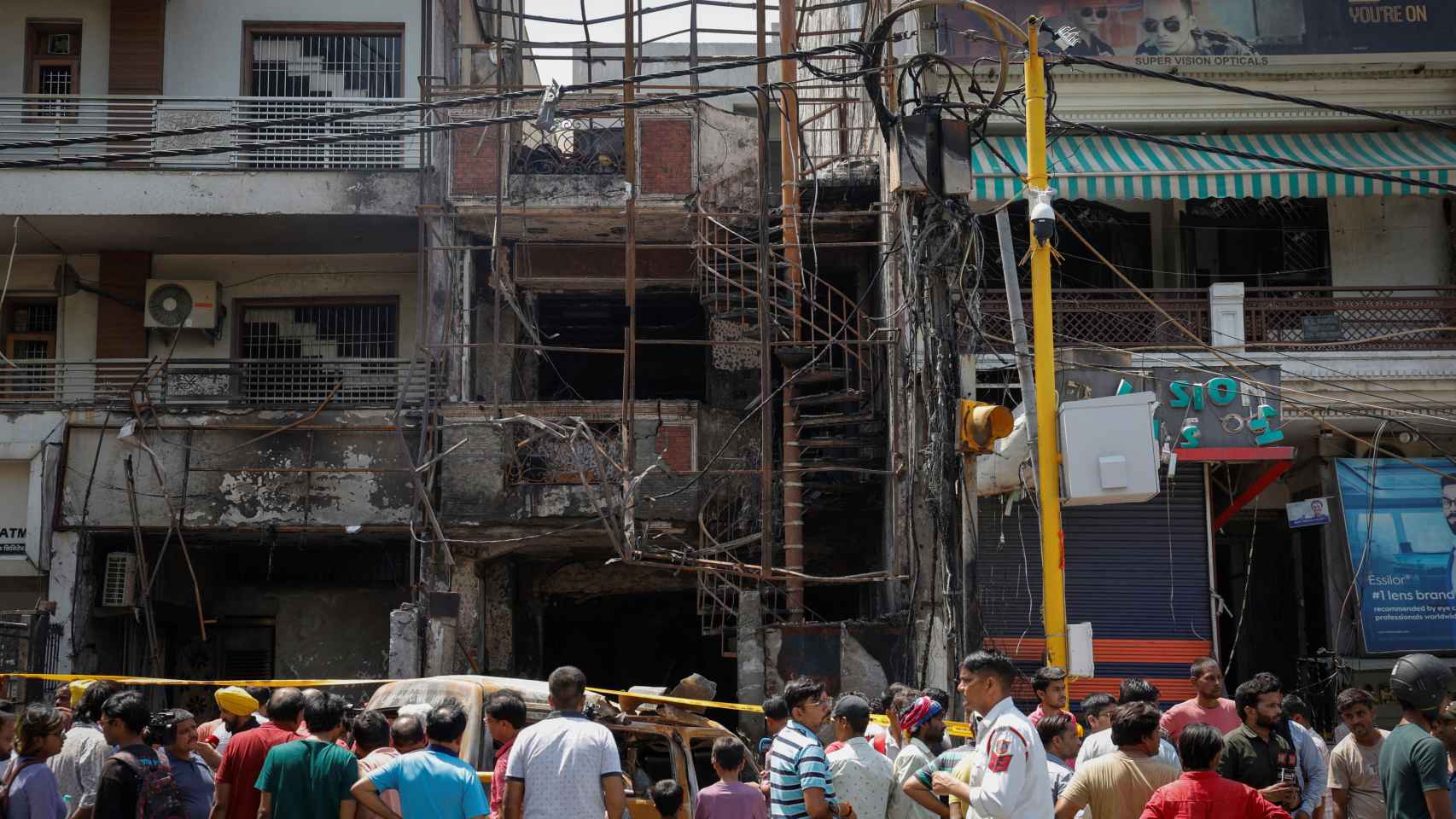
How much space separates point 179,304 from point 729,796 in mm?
14170

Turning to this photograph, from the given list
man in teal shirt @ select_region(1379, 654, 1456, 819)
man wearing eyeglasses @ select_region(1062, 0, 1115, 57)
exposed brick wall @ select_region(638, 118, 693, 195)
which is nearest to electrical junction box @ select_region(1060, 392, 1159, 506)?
man in teal shirt @ select_region(1379, 654, 1456, 819)

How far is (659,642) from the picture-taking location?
21.9 m

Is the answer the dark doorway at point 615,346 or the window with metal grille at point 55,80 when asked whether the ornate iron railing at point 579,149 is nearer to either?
the dark doorway at point 615,346

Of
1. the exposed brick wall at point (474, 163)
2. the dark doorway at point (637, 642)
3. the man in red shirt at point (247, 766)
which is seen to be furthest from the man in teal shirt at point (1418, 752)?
the dark doorway at point (637, 642)

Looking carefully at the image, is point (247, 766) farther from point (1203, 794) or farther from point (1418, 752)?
point (1418, 752)

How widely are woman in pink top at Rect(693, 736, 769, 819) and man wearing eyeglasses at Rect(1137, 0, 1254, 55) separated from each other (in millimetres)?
12473

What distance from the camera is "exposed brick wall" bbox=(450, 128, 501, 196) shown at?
17.9m

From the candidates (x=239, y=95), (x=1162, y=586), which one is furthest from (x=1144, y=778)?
(x=239, y=95)

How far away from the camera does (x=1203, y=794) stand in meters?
5.72

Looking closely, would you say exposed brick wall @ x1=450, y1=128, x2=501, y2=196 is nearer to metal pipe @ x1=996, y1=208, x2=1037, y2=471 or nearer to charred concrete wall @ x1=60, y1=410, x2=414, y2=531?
charred concrete wall @ x1=60, y1=410, x2=414, y2=531

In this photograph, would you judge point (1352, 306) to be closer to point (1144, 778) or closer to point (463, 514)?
point (463, 514)

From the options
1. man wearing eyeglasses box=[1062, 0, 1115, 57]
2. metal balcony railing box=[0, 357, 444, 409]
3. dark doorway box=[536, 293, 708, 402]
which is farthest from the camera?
dark doorway box=[536, 293, 708, 402]

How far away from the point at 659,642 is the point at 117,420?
27.5 ft

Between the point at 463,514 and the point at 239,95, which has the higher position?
the point at 239,95
